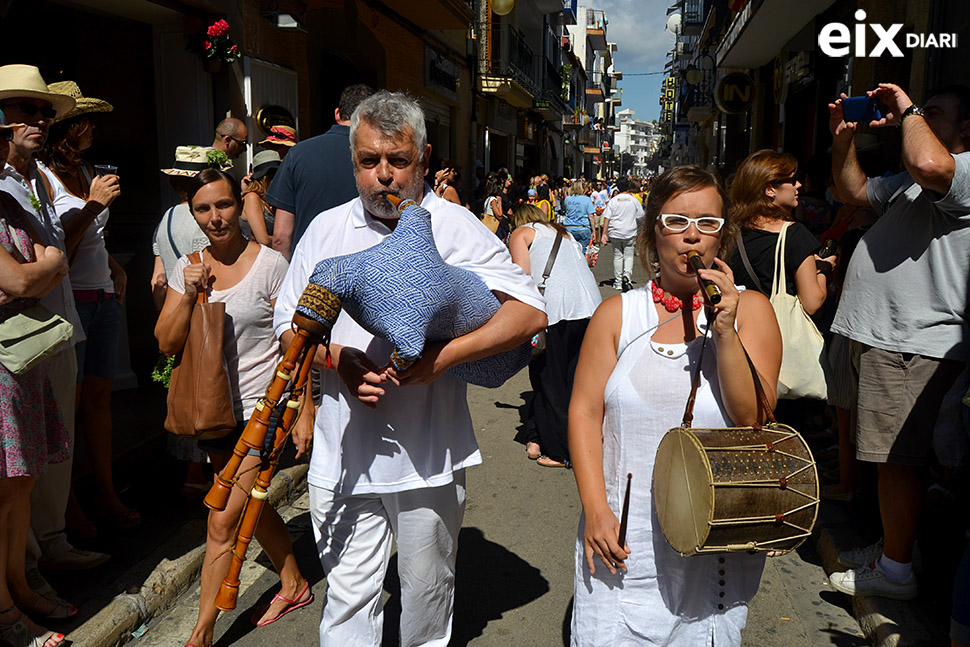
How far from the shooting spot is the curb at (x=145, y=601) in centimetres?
307

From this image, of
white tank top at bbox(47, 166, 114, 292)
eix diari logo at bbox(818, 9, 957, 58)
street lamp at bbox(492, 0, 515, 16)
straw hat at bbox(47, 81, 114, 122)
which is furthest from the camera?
street lamp at bbox(492, 0, 515, 16)

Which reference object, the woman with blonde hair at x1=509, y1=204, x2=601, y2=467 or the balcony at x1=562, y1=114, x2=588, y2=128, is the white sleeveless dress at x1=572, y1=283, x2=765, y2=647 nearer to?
the woman with blonde hair at x1=509, y1=204, x2=601, y2=467

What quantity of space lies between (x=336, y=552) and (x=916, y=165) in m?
2.49

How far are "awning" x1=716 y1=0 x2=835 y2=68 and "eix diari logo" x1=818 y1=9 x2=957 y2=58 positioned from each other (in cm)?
114

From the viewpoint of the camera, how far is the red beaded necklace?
2191 millimetres

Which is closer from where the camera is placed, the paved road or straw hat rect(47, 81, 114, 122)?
the paved road

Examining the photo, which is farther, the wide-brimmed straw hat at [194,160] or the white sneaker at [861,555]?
the wide-brimmed straw hat at [194,160]

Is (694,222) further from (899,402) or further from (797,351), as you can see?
(797,351)

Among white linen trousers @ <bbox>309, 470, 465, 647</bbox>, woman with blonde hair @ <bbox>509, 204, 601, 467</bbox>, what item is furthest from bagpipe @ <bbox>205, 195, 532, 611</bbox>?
woman with blonde hair @ <bbox>509, 204, 601, 467</bbox>

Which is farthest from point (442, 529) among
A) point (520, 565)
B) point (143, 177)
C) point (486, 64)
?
point (486, 64)

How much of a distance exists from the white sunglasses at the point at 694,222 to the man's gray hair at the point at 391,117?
0.73 m

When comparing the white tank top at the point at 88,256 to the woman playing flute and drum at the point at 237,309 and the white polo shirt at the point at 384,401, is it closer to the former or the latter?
the woman playing flute and drum at the point at 237,309

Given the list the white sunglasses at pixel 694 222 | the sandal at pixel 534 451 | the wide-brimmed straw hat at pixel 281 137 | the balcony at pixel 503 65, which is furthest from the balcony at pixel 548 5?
the white sunglasses at pixel 694 222

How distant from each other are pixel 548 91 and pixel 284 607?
32.8 m
